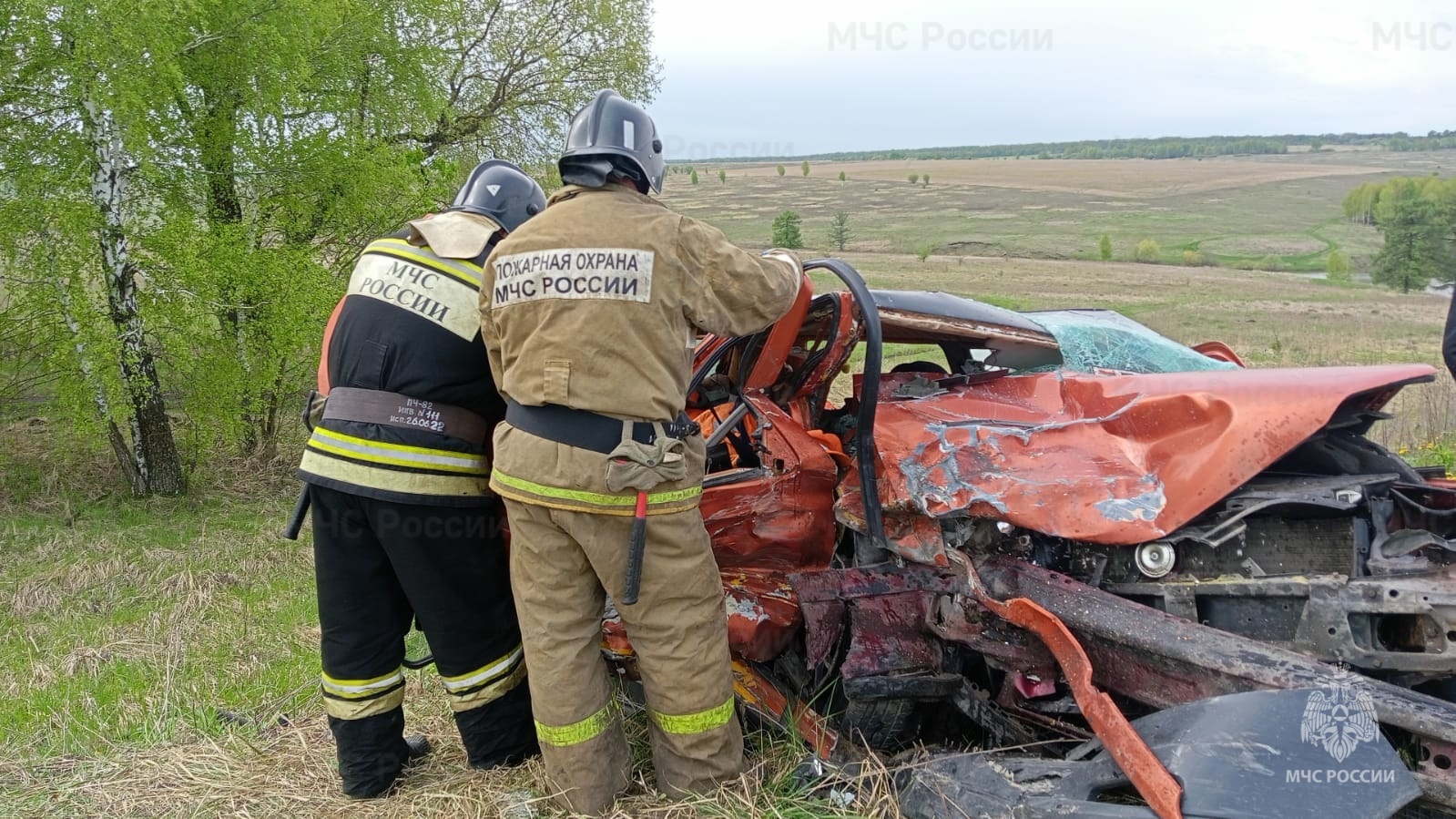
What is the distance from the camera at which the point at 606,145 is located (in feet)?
8.57

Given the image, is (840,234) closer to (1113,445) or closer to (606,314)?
(1113,445)

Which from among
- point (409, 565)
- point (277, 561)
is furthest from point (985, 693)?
point (277, 561)

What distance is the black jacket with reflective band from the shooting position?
2.84 meters

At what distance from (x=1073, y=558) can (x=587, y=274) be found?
1575 millimetres

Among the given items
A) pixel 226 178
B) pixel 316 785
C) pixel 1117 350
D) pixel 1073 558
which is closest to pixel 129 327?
pixel 226 178

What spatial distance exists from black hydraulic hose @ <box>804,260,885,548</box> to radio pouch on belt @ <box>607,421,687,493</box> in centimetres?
56

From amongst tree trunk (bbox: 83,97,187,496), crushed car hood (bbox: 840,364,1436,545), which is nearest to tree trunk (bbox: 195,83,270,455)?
tree trunk (bbox: 83,97,187,496)

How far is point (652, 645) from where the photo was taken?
8.70 ft

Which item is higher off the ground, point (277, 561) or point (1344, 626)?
point (1344, 626)

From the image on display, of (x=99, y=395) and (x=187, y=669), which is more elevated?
(x=99, y=395)

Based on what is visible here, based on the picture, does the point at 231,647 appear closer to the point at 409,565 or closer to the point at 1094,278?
the point at 409,565

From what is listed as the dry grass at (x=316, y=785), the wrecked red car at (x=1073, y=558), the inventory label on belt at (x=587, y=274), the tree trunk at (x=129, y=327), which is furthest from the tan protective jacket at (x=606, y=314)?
the tree trunk at (x=129, y=327)

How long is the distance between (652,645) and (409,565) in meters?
0.81

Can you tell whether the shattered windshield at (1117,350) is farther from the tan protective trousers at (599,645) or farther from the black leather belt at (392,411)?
the black leather belt at (392,411)
